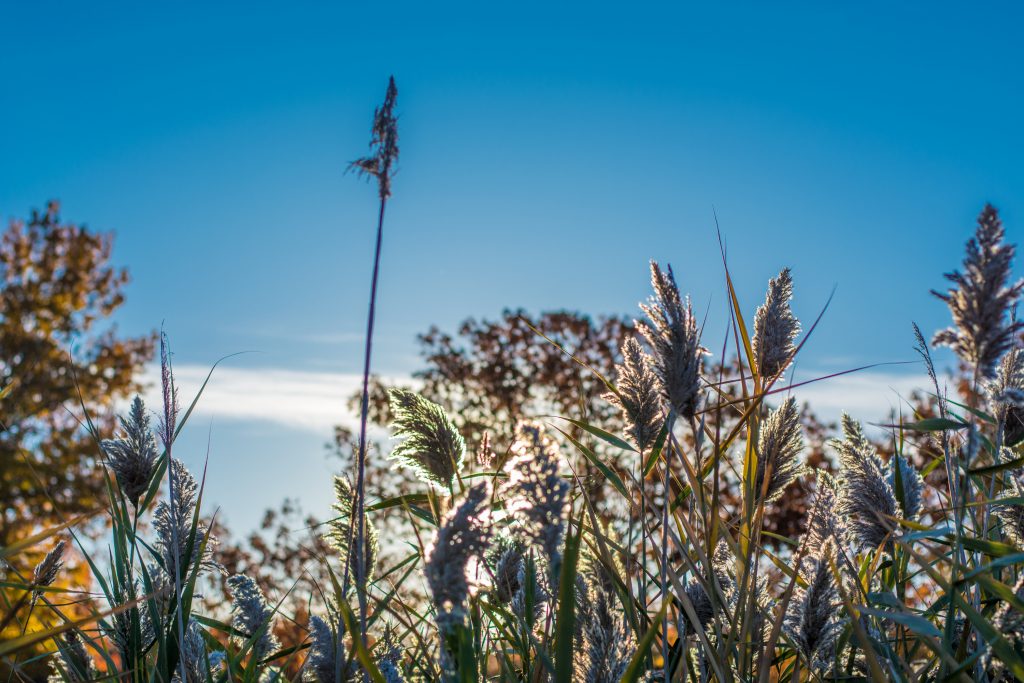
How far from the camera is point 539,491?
3.80 ft

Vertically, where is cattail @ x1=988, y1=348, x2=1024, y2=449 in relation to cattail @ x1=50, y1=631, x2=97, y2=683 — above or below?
above

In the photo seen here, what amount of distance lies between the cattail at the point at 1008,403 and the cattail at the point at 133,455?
80.0 inches

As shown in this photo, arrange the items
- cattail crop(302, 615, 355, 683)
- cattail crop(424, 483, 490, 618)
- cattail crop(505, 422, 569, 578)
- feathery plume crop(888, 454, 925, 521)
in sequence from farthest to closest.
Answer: feathery plume crop(888, 454, 925, 521)
cattail crop(302, 615, 355, 683)
cattail crop(505, 422, 569, 578)
cattail crop(424, 483, 490, 618)

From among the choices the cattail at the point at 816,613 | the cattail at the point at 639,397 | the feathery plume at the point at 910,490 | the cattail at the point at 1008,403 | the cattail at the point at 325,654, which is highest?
the cattail at the point at 1008,403

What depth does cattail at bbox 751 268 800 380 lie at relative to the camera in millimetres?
1607

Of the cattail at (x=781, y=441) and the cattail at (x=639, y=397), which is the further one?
the cattail at (x=781, y=441)

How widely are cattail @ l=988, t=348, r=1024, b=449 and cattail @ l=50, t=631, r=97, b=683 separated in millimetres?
2274

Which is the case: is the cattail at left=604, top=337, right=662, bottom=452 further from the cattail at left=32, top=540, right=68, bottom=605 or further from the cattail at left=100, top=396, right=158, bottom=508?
the cattail at left=32, top=540, right=68, bottom=605

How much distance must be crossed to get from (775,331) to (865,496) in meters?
0.42

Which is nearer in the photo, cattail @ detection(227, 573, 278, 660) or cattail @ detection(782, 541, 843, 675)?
cattail @ detection(782, 541, 843, 675)

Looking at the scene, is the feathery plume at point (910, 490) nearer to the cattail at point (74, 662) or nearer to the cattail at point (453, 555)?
the cattail at point (453, 555)

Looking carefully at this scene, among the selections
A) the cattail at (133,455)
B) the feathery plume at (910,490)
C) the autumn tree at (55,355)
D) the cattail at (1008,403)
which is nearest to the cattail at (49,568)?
the cattail at (133,455)

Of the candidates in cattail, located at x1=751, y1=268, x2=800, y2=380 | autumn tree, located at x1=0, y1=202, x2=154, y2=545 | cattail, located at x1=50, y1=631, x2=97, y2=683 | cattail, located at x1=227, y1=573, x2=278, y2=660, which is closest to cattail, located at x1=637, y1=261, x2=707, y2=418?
cattail, located at x1=751, y1=268, x2=800, y2=380

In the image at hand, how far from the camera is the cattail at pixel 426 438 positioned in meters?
1.65
